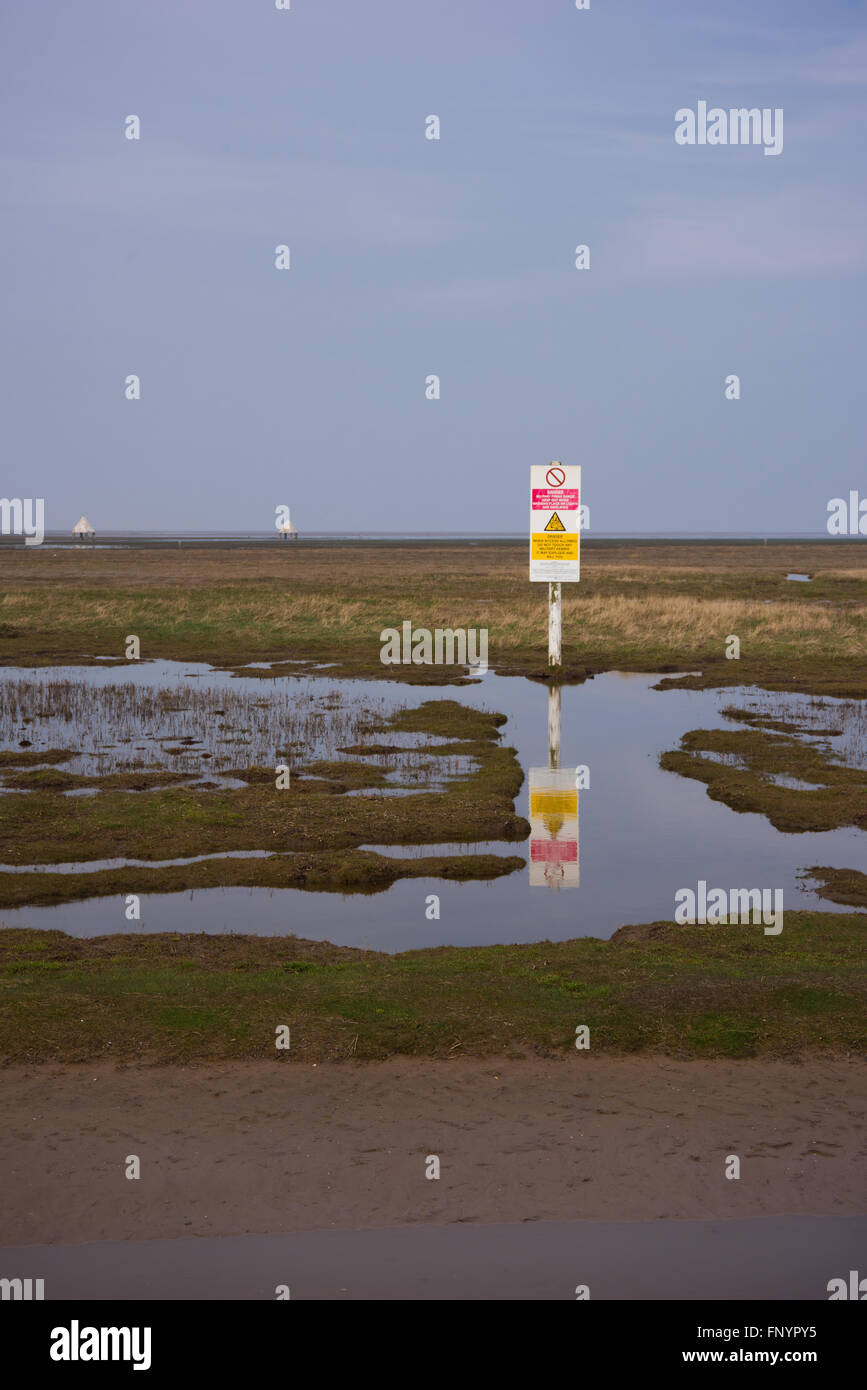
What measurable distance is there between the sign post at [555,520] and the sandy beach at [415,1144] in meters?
23.4

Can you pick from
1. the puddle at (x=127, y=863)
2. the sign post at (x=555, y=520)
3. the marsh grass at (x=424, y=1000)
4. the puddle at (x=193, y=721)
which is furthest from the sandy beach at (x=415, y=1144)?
the sign post at (x=555, y=520)

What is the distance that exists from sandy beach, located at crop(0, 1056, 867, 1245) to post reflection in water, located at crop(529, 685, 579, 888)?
6027mm

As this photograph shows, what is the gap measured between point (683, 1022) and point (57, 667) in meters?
29.3

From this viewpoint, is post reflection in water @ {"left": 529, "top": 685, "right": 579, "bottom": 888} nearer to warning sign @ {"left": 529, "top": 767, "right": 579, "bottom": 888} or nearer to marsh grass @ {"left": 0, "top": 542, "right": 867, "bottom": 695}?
warning sign @ {"left": 529, "top": 767, "right": 579, "bottom": 888}

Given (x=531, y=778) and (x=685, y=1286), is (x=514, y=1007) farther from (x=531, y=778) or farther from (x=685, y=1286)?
(x=531, y=778)

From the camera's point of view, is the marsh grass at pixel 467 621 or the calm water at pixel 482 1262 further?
the marsh grass at pixel 467 621

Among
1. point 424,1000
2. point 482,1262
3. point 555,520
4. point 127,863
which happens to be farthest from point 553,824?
point 555,520

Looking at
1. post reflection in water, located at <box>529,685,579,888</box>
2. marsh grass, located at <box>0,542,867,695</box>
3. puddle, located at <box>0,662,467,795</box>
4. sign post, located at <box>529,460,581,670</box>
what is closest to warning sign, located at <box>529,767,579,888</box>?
post reflection in water, located at <box>529,685,579,888</box>

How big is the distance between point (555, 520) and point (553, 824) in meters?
15.9

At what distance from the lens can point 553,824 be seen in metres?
17.0

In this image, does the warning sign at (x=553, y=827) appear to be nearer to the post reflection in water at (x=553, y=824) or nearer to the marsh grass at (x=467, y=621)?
the post reflection in water at (x=553, y=824)

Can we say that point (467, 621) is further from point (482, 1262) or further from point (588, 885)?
point (482, 1262)

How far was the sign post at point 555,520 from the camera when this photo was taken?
30.9 meters
